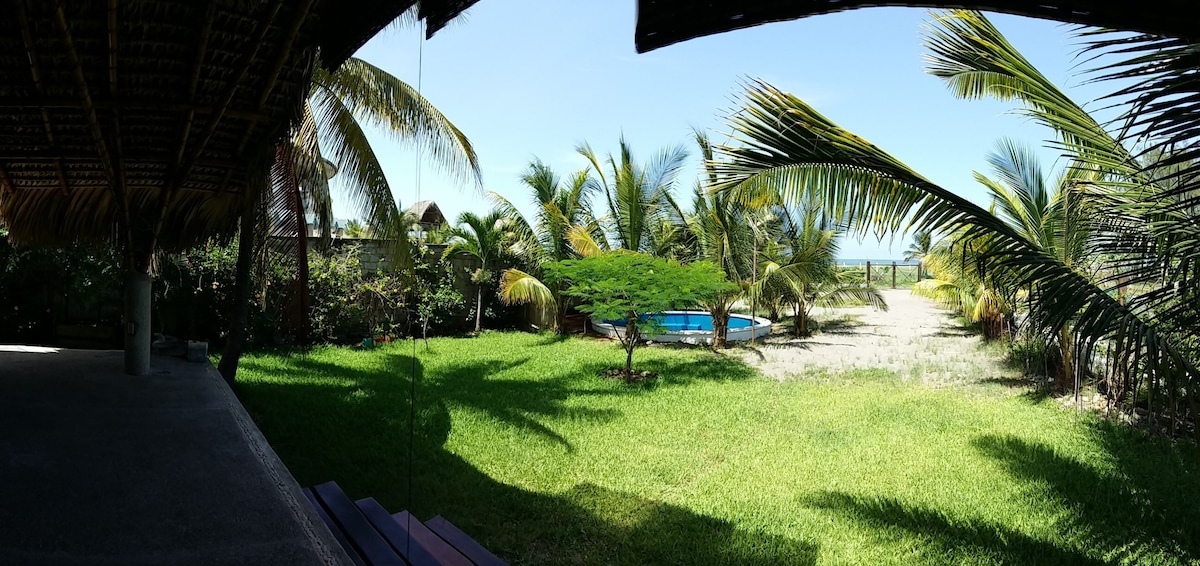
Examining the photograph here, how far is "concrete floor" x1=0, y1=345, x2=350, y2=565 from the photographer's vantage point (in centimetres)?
209

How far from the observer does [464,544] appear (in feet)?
10.5

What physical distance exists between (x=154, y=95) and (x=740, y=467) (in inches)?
193

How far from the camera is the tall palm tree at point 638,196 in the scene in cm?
1115

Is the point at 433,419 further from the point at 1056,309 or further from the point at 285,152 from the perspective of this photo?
the point at 1056,309

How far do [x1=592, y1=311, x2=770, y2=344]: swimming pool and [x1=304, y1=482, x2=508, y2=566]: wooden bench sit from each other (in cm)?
643

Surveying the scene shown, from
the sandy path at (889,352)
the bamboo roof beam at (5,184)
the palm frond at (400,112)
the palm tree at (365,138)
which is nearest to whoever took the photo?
the bamboo roof beam at (5,184)

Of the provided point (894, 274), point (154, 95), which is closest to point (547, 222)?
point (154, 95)

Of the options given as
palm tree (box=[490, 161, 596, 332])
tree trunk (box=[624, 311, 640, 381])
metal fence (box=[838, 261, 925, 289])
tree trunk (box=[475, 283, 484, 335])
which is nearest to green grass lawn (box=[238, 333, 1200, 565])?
tree trunk (box=[624, 311, 640, 381])

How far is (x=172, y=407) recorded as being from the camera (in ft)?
12.8

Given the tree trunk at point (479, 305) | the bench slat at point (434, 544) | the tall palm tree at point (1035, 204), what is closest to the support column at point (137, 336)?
the bench slat at point (434, 544)

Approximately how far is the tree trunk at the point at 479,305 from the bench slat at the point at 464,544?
877 cm

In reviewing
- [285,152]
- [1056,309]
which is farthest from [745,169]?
[285,152]

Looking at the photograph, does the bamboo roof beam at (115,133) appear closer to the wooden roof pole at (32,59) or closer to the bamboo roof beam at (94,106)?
the bamboo roof beam at (94,106)

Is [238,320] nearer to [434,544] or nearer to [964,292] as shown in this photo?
[434,544]
